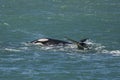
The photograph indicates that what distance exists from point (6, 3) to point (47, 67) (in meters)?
27.0

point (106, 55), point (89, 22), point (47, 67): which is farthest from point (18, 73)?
point (89, 22)

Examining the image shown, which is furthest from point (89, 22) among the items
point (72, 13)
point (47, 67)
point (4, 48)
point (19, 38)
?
point (47, 67)

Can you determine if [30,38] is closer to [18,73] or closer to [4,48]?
[4,48]

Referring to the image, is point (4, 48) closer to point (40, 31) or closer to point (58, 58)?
point (58, 58)

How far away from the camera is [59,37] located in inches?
1587

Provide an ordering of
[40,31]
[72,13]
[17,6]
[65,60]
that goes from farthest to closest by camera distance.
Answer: [17,6] → [72,13] → [40,31] → [65,60]

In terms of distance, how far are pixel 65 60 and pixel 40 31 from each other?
10130 millimetres

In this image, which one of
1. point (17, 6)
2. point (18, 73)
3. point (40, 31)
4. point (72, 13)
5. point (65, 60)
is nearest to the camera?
point (18, 73)

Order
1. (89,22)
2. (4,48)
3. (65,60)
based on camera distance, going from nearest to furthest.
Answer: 1. (65,60)
2. (4,48)
3. (89,22)

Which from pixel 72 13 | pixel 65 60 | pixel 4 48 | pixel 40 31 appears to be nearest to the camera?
pixel 65 60

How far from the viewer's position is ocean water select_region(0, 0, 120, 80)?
30391 millimetres

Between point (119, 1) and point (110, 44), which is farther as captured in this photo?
point (119, 1)

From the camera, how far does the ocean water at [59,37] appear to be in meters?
30.4

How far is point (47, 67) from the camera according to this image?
3128cm
